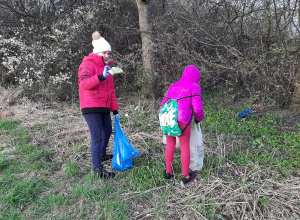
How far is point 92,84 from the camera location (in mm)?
2568

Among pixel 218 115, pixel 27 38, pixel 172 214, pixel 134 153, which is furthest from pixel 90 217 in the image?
pixel 27 38

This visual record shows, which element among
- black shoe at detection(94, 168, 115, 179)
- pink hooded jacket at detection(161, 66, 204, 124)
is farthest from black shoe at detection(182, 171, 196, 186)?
black shoe at detection(94, 168, 115, 179)

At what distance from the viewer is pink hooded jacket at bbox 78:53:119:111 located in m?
2.59

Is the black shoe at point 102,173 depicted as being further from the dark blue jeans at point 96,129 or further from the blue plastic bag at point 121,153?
the blue plastic bag at point 121,153

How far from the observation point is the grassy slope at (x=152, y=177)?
7.84ft

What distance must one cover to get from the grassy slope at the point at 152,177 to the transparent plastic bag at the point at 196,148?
156 millimetres

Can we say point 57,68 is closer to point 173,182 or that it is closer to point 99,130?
point 99,130

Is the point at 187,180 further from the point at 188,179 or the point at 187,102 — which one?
the point at 187,102

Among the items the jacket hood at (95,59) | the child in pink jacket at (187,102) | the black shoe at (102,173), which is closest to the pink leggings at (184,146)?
the child in pink jacket at (187,102)

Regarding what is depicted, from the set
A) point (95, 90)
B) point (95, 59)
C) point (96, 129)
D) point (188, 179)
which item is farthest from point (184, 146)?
point (95, 59)

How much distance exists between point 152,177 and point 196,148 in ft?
2.32

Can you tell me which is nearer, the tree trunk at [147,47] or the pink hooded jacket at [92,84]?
the pink hooded jacket at [92,84]

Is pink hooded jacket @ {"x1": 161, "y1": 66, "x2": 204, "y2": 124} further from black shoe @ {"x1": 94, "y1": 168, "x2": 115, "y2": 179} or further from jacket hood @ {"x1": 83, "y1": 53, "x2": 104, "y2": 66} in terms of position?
black shoe @ {"x1": 94, "y1": 168, "x2": 115, "y2": 179}

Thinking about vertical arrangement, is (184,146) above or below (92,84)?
below
